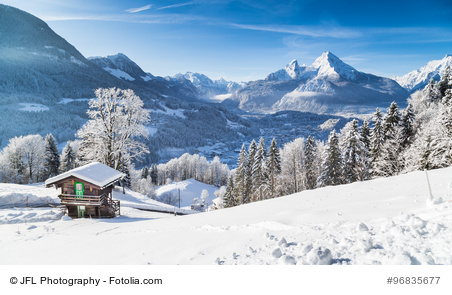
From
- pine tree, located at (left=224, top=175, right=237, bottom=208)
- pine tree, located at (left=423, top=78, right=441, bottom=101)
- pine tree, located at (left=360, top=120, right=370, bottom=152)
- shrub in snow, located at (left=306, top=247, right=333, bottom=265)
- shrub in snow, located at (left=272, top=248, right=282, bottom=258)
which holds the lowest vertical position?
pine tree, located at (left=224, top=175, right=237, bottom=208)

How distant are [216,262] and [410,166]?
30.5 metres

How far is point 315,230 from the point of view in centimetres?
670

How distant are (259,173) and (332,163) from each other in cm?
1251

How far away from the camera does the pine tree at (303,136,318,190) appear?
40188 millimetres

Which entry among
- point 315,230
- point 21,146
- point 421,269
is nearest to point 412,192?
point 315,230

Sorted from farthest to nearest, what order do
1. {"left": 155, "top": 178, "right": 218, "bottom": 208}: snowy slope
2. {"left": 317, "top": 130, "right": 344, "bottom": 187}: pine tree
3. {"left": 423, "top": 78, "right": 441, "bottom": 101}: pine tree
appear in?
{"left": 155, "top": 178, "right": 218, "bottom": 208}: snowy slope < {"left": 423, "top": 78, "right": 441, "bottom": 101}: pine tree < {"left": 317, "top": 130, "right": 344, "bottom": 187}: pine tree

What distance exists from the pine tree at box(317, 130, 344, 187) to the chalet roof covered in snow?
99.6 feet

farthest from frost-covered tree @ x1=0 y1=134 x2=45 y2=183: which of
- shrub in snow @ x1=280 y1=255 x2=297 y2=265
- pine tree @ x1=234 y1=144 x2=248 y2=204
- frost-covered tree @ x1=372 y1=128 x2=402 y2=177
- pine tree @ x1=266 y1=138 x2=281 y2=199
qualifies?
frost-covered tree @ x1=372 y1=128 x2=402 y2=177

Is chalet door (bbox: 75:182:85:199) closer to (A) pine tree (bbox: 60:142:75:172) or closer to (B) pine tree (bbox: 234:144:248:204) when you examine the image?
(B) pine tree (bbox: 234:144:248:204)

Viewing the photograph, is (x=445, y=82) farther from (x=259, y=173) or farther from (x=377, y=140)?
(x=259, y=173)

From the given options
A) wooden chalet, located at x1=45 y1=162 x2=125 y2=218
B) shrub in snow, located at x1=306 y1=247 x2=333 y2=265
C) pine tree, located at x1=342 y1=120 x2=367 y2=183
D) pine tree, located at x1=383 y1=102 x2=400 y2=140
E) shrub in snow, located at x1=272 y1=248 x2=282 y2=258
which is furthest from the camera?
pine tree, located at x1=383 y1=102 x2=400 y2=140

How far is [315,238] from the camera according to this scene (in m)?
6.06

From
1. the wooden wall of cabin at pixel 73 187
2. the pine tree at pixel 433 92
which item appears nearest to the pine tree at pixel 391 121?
the pine tree at pixel 433 92

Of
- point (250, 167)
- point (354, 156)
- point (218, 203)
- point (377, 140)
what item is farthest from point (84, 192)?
point (218, 203)
